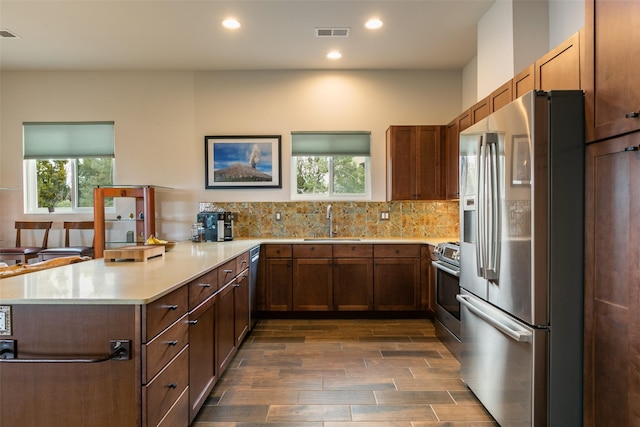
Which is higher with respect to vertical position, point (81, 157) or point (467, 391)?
point (81, 157)

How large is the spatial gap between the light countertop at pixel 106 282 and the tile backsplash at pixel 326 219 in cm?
216

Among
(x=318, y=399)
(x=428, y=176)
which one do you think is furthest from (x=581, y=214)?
(x=428, y=176)

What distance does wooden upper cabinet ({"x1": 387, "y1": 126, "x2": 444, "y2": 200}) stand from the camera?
4.42 metres

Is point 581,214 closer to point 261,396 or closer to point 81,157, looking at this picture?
point 261,396

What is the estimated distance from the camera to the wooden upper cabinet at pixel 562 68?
6.47 ft

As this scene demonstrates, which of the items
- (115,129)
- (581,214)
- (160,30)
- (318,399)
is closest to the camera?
(581,214)

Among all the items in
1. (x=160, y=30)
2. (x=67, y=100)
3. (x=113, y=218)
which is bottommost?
(x=113, y=218)

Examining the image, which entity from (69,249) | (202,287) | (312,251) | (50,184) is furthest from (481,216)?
(50,184)

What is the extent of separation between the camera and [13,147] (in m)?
4.89

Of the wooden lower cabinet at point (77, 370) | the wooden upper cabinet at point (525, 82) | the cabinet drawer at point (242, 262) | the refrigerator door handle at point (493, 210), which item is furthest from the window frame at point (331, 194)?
the wooden lower cabinet at point (77, 370)

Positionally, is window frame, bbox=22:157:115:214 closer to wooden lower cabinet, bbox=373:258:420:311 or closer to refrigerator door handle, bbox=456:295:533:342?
wooden lower cabinet, bbox=373:258:420:311

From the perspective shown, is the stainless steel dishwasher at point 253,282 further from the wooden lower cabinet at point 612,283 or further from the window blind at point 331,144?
the wooden lower cabinet at point 612,283

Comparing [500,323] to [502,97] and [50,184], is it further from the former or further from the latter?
[50,184]

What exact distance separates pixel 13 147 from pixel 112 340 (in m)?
4.89
